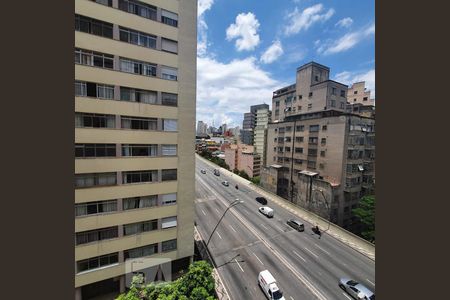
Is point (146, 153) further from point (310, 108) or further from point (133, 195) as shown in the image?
point (310, 108)

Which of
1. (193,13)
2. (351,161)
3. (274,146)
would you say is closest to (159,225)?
(193,13)

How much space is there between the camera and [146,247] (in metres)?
18.4

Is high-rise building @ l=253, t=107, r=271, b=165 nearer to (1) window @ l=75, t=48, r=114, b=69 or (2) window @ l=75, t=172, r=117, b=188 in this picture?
(2) window @ l=75, t=172, r=117, b=188

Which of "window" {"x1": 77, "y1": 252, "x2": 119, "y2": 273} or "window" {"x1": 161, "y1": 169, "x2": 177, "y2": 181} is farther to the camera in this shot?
"window" {"x1": 161, "y1": 169, "x2": 177, "y2": 181}

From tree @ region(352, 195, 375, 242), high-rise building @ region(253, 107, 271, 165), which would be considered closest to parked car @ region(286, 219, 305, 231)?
tree @ region(352, 195, 375, 242)

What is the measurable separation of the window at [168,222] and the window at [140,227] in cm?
70

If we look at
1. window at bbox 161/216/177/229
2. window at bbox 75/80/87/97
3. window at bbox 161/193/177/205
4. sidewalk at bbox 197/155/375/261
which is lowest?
sidewalk at bbox 197/155/375/261

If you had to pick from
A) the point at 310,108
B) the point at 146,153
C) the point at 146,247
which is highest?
the point at 310,108

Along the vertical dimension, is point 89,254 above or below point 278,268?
above

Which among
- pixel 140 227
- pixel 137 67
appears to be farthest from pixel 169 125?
pixel 140 227

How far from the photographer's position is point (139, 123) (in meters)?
17.3

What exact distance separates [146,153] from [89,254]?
1002cm

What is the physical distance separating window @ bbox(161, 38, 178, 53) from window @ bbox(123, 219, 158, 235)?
17591mm

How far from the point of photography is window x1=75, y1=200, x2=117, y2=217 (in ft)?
51.1
